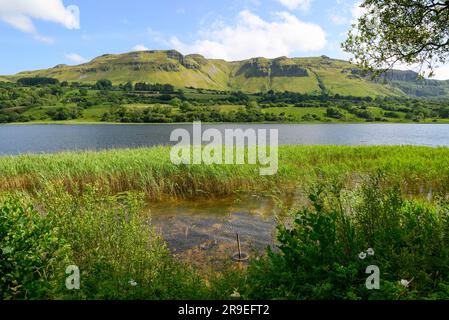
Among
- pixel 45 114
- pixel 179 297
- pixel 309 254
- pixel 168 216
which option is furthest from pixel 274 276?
pixel 45 114

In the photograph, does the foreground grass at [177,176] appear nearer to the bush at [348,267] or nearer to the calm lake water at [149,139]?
the bush at [348,267]

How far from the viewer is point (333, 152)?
26.8 m

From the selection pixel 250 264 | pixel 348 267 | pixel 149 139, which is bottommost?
pixel 149 139

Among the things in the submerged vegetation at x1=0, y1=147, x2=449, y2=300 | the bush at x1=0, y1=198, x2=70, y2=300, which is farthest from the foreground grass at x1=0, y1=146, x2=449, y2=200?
the bush at x1=0, y1=198, x2=70, y2=300

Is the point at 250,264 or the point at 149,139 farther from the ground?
the point at 250,264

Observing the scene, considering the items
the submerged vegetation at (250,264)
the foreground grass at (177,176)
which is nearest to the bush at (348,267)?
the submerged vegetation at (250,264)

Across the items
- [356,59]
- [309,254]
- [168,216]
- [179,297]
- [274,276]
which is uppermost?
[356,59]

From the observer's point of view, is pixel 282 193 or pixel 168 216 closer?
pixel 168 216

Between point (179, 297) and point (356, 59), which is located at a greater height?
point (356, 59)

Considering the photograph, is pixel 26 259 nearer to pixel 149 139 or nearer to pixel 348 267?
pixel 348 267

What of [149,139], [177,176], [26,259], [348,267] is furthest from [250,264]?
[149,139]
